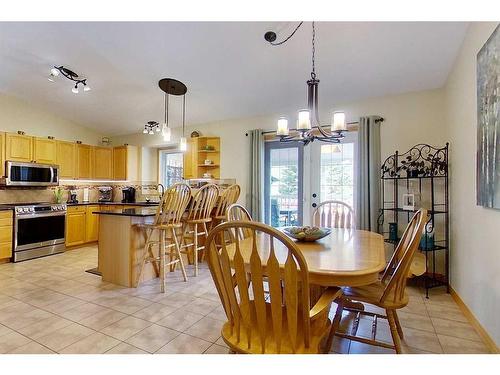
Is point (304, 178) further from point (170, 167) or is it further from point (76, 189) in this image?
point (76, 189)

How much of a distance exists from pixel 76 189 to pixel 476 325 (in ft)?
21.1

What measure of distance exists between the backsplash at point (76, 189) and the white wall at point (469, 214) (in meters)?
5.14

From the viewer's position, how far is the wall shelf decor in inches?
125

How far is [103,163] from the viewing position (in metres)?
5.86

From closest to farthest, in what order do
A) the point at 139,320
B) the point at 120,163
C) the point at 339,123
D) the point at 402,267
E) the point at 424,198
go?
the point at 402,267
the point at 339,123
the point at 139,320
the point at 424,198
the point at 120,163

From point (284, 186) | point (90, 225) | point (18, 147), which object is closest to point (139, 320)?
point (284, 186)

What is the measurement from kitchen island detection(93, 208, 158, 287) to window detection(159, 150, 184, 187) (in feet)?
8.90

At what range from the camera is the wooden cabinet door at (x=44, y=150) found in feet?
15.6

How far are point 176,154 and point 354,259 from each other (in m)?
4.98

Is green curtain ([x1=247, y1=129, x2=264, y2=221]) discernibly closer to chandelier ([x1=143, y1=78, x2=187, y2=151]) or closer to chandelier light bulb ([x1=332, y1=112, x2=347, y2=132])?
chandelier ([x1=143, y1=78, x2=187, y2=151])

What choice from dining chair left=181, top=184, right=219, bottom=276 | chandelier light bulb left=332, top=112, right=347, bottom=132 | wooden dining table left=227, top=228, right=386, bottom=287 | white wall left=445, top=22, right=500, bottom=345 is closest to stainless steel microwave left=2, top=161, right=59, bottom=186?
dining chair left=181, top=184, right=219, bottom=276

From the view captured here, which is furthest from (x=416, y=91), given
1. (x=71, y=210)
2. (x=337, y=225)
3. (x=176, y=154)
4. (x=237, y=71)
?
(x=71, y=210)

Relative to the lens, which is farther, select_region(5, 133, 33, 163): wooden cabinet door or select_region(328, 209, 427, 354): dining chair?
select_region(5, 133, 33, 163): wooden cabinet door

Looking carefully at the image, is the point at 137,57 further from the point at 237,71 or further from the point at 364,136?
the point at 364,136
